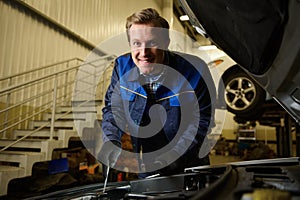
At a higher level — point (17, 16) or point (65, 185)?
point (17, 16)

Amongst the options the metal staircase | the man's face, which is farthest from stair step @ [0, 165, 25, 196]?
the man's face

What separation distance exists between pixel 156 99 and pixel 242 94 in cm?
168

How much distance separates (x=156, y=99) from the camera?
4.28ft

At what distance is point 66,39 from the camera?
3.96 m

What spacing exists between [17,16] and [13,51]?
0.49 metres

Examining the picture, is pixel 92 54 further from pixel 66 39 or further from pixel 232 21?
pixel 232 21

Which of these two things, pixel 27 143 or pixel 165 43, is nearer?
pixel 165 43

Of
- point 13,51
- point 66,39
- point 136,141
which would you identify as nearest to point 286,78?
point 136,141

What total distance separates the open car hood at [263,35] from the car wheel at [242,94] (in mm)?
1774

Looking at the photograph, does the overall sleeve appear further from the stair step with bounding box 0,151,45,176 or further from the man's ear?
the stair step with bounding box 0,151,45,176

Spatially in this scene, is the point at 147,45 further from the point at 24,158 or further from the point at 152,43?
the point at 24,158

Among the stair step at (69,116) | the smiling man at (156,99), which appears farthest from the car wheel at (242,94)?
the stair step at (69,116)

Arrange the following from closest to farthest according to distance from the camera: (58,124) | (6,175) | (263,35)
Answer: (263,35) → (6,175) → (58,124)

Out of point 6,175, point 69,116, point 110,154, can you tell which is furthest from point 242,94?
point 6,175
